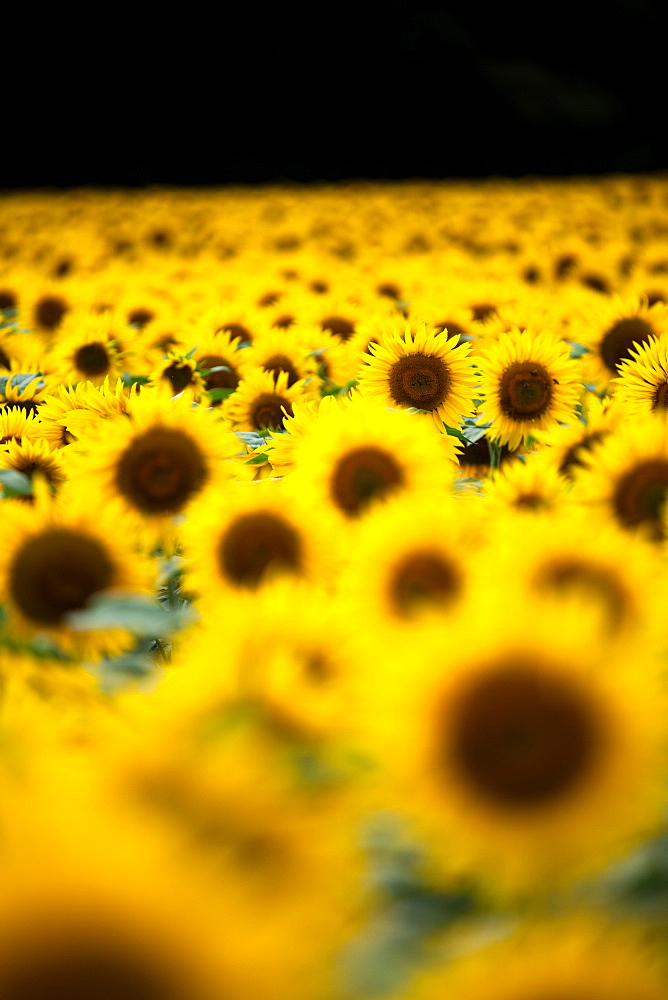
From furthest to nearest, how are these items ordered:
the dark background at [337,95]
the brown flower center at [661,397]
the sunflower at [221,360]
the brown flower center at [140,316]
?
the dark background at [337,95], the brown flower center at [140,316], the sunflower at [221,360], the brown flower center at [661,397]

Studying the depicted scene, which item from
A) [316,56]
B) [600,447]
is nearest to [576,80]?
[316,56]

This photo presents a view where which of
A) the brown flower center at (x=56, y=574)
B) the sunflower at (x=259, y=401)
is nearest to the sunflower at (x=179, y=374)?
the sunflower at (x=259, y=401)

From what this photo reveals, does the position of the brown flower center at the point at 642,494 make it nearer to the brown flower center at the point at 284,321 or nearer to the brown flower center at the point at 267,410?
the brown flower center at the point at 267,410

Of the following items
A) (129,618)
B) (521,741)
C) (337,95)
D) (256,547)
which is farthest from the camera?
(337,95)

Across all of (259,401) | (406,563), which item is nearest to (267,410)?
(259,401)

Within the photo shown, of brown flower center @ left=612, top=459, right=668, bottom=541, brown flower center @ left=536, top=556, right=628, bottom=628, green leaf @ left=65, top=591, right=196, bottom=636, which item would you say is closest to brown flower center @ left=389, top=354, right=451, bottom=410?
brown flower center @ left=612, top=459, right=668, bottom=541

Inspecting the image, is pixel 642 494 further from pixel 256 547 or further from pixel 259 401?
pixel 259 401
